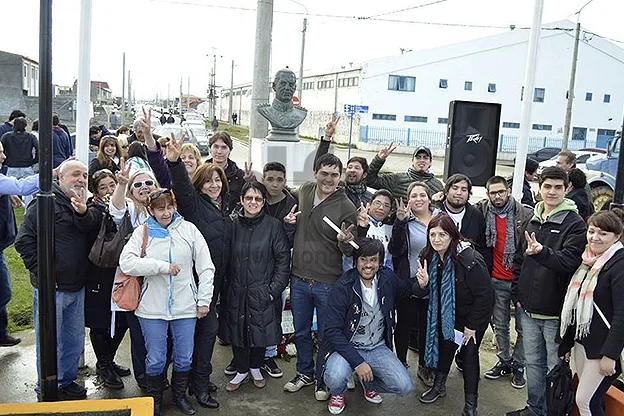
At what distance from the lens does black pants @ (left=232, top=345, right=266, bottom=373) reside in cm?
429

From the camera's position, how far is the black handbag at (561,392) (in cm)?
345

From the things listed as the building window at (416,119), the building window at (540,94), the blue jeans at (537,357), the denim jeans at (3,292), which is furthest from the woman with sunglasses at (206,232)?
the building window at (540,94)

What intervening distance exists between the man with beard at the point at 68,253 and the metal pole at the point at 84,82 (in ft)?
2.35

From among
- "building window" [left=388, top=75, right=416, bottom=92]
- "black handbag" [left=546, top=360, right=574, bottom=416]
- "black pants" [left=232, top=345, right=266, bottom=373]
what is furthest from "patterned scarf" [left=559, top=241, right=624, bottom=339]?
"building window" [left=388, top=75, right=416, bottom=92]

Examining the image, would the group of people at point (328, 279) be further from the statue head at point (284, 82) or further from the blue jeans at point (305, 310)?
the statue head at point (284, 82)

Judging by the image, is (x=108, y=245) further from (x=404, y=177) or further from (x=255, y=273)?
(x=404, y=177)

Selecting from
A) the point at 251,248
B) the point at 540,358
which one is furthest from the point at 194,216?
the point at 540,358

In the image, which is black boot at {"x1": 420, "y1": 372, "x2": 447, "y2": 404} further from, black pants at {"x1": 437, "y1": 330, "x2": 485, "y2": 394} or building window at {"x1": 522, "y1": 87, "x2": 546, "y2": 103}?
building window at {"x1": 522, "y1": 87, "x2": 546, "y2": 103}

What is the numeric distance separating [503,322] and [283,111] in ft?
13.7

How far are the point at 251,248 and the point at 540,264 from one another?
6.70 ft

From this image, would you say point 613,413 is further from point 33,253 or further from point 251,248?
point 33,253

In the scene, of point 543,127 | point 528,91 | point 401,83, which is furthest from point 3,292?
point 543,127

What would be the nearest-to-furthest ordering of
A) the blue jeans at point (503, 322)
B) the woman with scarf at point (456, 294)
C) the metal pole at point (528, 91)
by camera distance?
the woman with scarf at point (456, 294) < the blue jeans at point (503, 322) < the metal pole at point (528, 91)

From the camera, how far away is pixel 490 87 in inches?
1428
